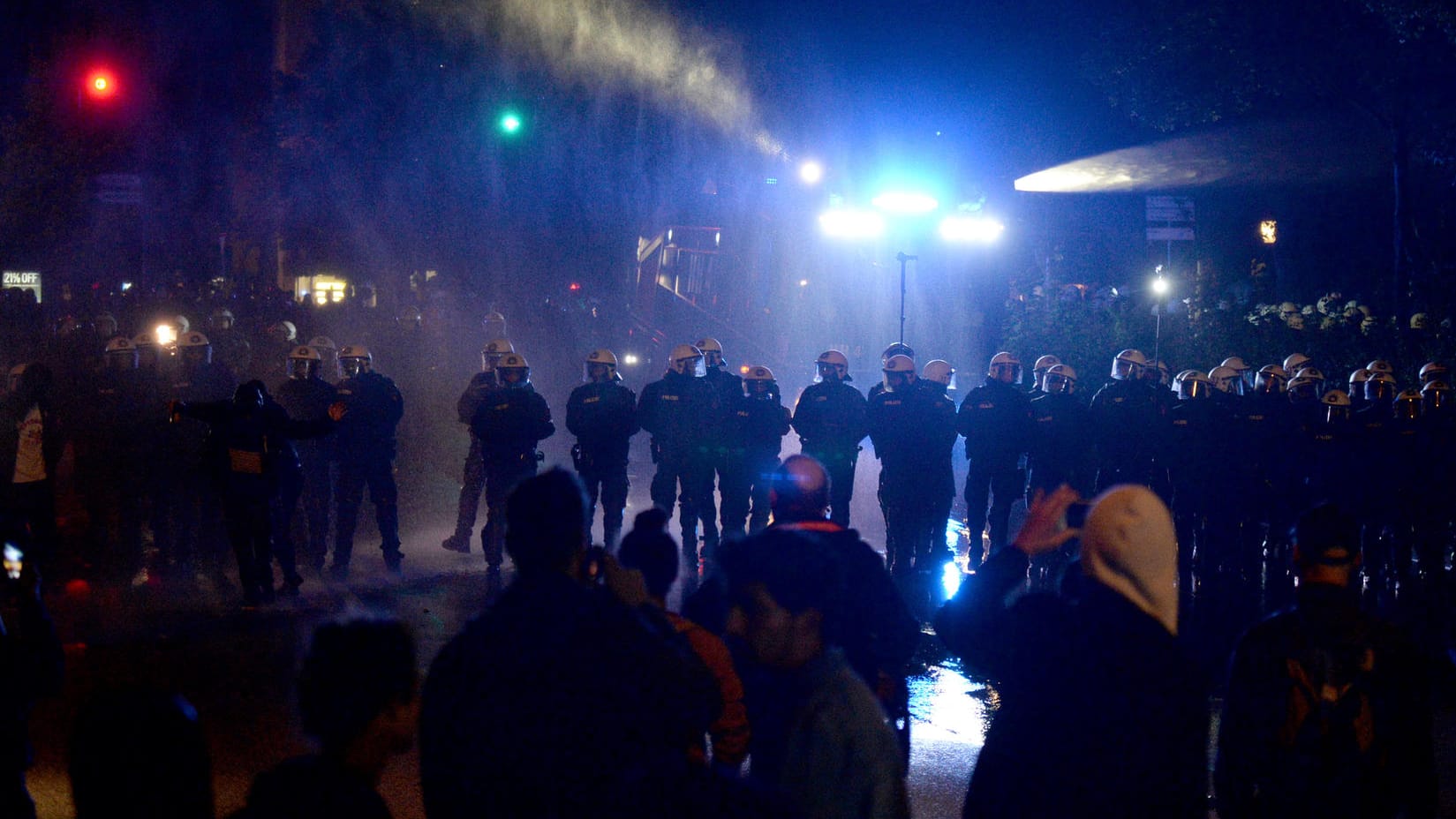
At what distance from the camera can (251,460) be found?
978cm

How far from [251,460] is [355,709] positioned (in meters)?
7.91

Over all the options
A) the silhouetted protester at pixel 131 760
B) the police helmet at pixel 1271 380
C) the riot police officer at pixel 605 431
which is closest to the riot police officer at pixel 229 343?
the riot police officer at pixel 605 431

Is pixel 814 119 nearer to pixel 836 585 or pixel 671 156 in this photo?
pixel 671 156

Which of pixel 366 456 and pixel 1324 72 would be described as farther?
pixel 1324 72

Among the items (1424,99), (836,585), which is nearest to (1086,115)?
(1424,99)

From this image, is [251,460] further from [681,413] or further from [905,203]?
[905,203]

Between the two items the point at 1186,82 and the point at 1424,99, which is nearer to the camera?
the point at 1424,99

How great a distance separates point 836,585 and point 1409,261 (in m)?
24.0

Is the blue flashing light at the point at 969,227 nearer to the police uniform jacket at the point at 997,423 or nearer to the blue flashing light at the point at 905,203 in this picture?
the blue flashing light at the point at 905,203

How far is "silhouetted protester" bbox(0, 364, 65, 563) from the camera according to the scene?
10258 mm

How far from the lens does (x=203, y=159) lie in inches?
1036

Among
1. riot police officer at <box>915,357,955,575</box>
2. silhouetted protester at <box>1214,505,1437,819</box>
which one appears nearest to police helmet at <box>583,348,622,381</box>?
riot police officer at <box>915,357,955,575</box>

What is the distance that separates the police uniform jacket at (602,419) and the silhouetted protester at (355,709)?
29.9ft

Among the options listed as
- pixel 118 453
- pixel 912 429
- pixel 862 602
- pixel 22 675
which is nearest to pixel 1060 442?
pixel 912 429
